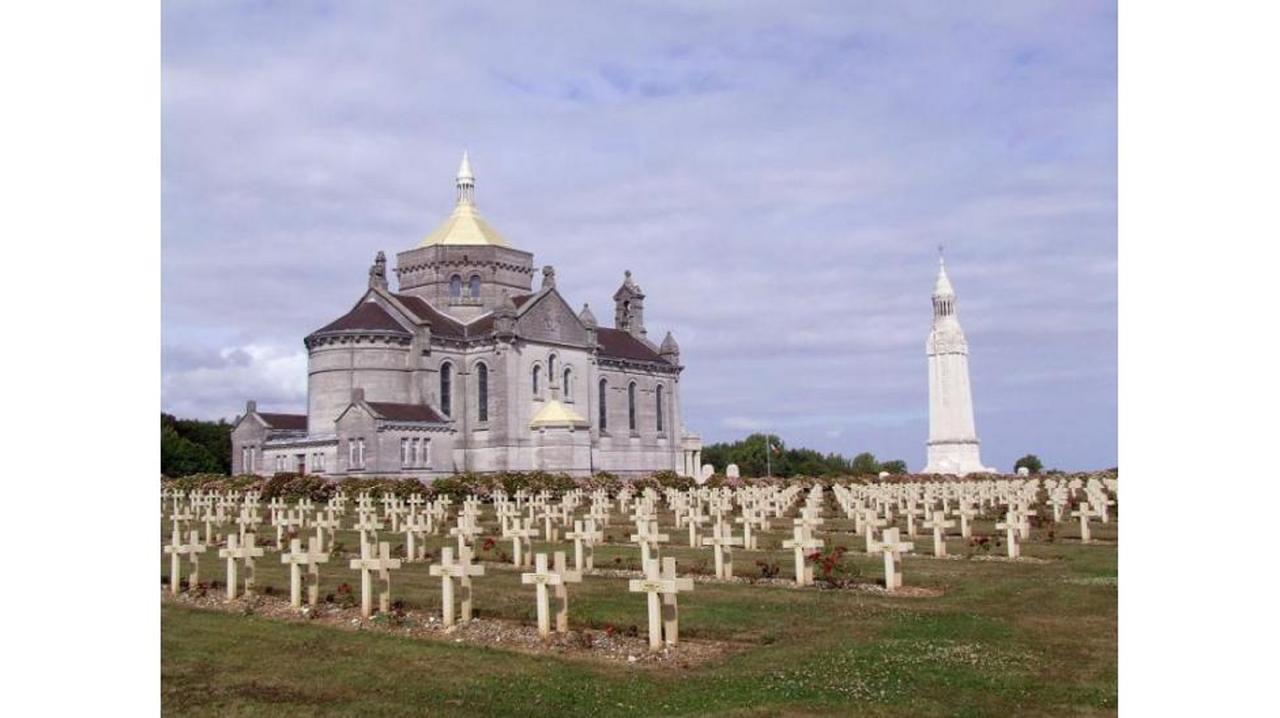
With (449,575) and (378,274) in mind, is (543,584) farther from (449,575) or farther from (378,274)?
(378,274)

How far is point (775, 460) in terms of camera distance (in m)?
84.2

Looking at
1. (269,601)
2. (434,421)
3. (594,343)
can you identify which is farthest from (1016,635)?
(594,343)

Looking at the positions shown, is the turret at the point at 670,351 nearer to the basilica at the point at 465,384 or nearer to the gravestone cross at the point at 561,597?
the basilica at the point at 465,384

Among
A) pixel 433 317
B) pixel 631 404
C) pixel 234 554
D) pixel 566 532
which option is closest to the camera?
pixel 234 554

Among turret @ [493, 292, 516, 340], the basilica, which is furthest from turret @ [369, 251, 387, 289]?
turret @ [493, 292, 516, 340]

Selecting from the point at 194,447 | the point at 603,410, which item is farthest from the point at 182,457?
the point at 603,410

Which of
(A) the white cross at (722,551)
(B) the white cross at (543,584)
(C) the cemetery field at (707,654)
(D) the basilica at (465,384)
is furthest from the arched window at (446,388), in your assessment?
(B) the white cross at (543,584)

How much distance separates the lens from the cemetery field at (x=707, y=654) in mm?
9203

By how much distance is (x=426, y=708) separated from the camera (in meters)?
9.07

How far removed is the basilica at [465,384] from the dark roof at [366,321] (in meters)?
0.10

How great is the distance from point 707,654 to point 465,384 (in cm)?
4783

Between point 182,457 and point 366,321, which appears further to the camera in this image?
point 182,457

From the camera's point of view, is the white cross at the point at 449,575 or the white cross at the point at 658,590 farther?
the white cross at the point at 449,575

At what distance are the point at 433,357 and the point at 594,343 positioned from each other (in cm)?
1035
